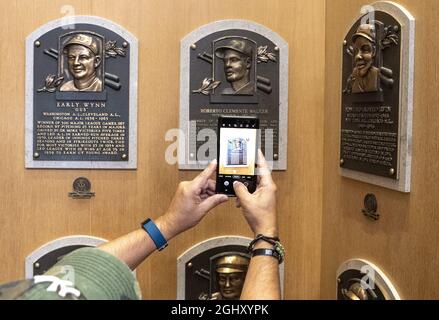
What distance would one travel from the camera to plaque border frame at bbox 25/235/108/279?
1944 mm

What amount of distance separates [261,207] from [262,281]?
0.29m

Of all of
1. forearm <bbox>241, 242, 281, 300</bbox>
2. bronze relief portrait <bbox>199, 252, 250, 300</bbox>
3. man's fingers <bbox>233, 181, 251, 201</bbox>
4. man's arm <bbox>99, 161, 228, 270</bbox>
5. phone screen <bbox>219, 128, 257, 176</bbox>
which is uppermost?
phone screen <bbox>219, 128, 257, 176</bbox>

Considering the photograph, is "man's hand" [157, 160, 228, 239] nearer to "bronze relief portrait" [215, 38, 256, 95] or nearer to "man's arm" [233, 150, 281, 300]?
"man's arm" [233, 150, 281, 300]

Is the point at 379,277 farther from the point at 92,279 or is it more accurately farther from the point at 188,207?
the point at 92,279

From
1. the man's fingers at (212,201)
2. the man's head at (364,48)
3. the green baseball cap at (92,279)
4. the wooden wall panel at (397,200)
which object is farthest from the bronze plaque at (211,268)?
Result: the green baseball cap at (92,279)

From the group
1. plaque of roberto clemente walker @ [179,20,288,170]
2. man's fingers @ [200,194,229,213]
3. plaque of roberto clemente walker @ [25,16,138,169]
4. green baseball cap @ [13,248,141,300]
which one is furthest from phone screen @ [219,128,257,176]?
green baseball cap @ [13,248,141,300]

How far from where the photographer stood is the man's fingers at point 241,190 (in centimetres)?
132

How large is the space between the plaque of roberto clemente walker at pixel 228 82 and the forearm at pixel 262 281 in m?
0.93

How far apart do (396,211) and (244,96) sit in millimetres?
769

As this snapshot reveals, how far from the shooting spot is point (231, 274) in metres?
Result: 1.95

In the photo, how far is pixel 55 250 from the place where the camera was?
195 cm

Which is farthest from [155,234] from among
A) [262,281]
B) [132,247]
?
[262,281]

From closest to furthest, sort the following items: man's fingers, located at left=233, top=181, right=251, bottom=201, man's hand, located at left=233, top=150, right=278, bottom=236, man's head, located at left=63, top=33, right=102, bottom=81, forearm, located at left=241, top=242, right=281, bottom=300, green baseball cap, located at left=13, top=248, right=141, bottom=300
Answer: green baseball cap, located at left=13, top=248, right=141, bottom=300 → forearm, located at left=241, top=242, right=281, bottom=300 → man's hand, located at left=233, top=150, right=278, bottom=236 → man's fingers, located at left=233, top=181, right=251, bottom=201 → man's head, located at left=63, top=33, right=102, bottom=81

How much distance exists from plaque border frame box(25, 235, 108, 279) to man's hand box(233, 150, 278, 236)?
858mm
